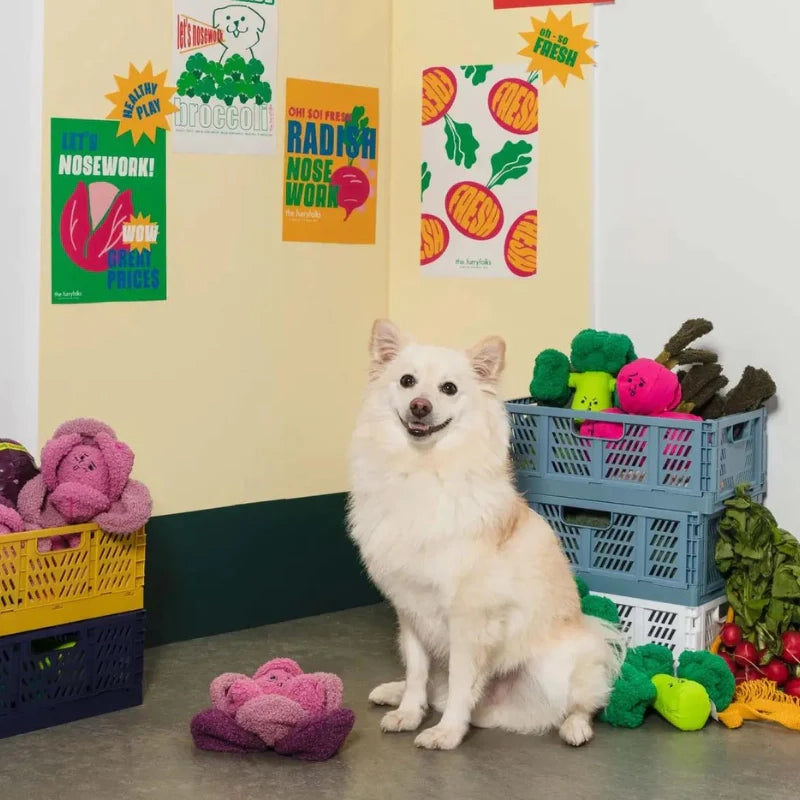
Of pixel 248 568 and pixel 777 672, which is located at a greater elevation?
pixel 248 568

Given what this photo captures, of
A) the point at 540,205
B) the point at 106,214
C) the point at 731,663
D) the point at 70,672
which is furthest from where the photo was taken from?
the point at 540,205

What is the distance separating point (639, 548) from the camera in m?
3.27

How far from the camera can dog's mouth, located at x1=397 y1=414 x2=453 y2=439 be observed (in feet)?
9.45

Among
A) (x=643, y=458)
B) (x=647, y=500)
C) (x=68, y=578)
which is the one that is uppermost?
(x=643, y=458)

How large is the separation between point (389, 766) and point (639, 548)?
0.95 meters

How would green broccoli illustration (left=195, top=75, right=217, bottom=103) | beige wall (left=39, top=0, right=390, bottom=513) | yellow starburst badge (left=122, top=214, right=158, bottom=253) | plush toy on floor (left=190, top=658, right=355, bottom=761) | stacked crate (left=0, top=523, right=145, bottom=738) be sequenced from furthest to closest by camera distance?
green broccoli illustration (left=195, top=75, right=217, bottom=103), yellow starburst badge (left=122, top=214, right=158, bottom=253), beige wall (left=39, top=0, right=390, bottom=513), stacked crate (left=0, top=523, right=145, bottom=738), plush toy on floor (left=190, top=658, right=355, bottom=761)

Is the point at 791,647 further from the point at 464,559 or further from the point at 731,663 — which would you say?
the point at 464,559

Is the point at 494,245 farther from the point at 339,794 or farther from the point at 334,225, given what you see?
the point at 339,794

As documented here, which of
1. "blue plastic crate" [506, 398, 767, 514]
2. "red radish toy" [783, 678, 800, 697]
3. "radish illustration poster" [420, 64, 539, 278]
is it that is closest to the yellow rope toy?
"red radish toy" [783, 678, 800, 697]

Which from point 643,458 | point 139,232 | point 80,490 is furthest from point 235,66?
point 643,458

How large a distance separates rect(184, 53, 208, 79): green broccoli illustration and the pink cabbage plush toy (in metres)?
1.17

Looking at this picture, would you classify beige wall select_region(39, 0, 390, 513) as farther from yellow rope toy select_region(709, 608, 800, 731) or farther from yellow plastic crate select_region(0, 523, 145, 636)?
yellow rope toy select_region(709, 608, 800, 731)

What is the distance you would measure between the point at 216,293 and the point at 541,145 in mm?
1097

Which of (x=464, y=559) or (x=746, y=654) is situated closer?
(x=464, y=559)
